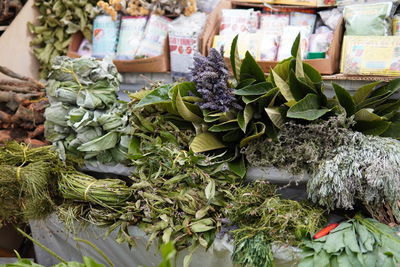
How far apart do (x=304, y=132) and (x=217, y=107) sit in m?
0.35

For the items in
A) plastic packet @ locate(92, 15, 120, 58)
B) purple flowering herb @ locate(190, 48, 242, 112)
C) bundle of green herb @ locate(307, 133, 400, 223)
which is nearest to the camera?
bundle of green herb @ locate(307, 133, 400, 223)

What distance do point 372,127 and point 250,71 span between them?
1.75 ft

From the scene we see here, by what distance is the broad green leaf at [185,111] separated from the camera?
1.61m

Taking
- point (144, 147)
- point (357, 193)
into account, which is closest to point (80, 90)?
point (144, 147)

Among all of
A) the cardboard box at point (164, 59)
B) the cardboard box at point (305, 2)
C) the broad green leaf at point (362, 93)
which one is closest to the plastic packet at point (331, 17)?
the cardboard box at point (305, 2)

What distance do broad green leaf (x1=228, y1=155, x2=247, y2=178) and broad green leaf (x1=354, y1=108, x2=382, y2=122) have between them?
48 cm

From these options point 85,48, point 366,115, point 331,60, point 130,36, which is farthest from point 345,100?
point 85,48

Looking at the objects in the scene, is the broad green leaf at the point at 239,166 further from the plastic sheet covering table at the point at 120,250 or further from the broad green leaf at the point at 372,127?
the broad green leaf at the point at 372,127

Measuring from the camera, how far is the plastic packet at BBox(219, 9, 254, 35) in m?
2.39

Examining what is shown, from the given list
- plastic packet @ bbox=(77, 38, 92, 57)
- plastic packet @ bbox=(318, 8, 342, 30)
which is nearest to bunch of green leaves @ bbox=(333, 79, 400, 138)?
plastic packet @ bbox=(318, 8, 342, 30)

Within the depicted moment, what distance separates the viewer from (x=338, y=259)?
1228 millimetres

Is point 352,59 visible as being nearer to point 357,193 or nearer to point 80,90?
point 357,193

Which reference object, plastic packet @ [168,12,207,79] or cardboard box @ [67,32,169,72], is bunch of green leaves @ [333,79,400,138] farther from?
cardboard box @ [67,32,169,72]

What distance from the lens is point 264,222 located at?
140cm
